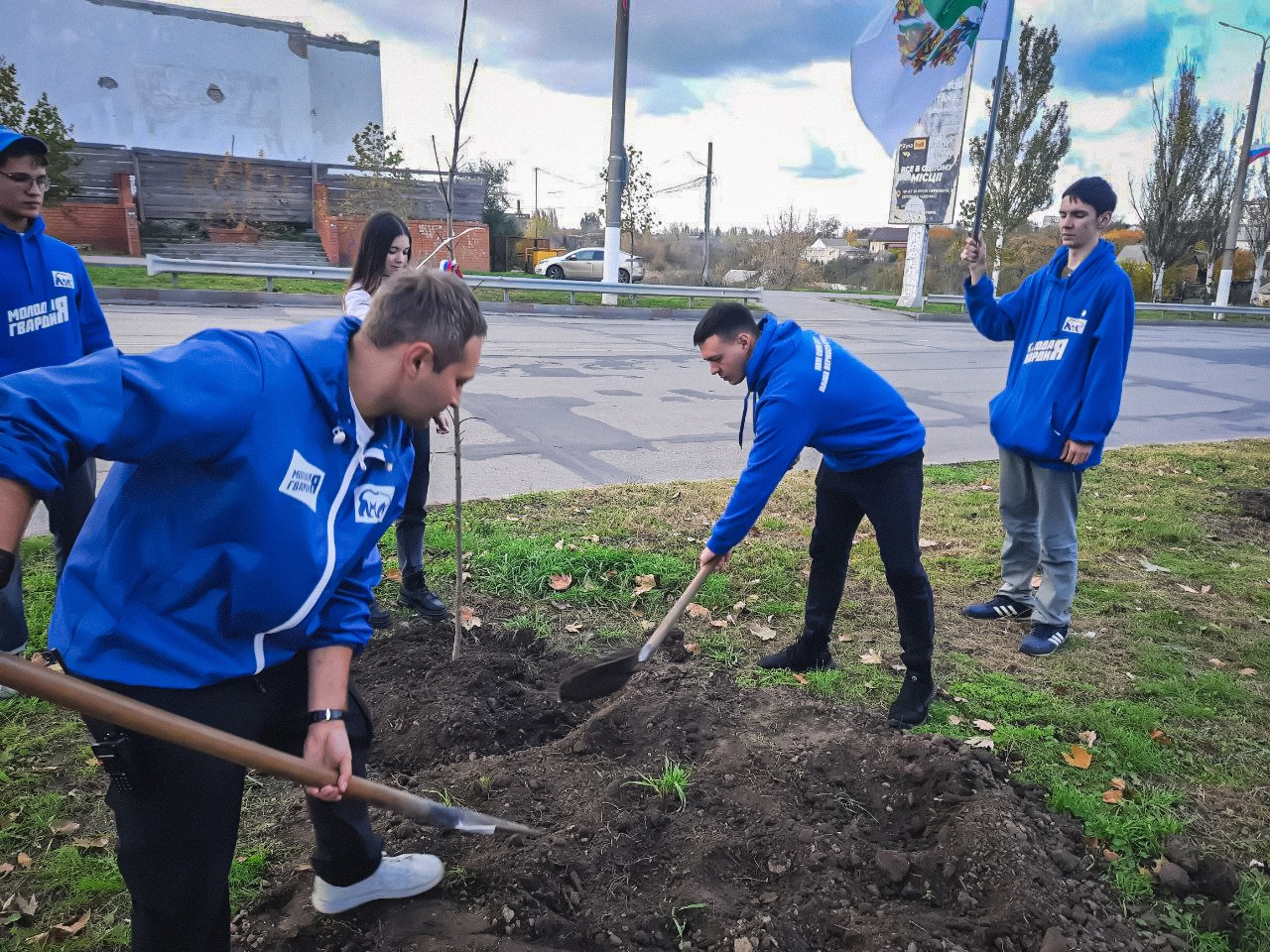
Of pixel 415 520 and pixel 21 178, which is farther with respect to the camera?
pixel 415 520

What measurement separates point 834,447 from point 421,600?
7.46 feet

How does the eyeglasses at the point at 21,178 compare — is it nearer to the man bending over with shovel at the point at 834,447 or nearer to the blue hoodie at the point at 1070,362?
the man bending over with shovel at the point at 834,447

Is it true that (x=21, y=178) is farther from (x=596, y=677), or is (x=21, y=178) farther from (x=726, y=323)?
(x=596, y=677)

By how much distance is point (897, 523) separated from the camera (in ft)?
11.5

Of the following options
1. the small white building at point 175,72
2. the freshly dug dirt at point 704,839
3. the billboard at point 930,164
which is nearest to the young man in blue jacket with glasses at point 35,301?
the freshly dug dirt at point 704,839

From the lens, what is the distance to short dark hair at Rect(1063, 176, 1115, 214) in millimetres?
4117

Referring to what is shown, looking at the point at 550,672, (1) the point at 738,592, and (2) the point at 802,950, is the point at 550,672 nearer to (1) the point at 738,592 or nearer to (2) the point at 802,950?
(1) the point at 738,592

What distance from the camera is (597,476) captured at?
274 inches

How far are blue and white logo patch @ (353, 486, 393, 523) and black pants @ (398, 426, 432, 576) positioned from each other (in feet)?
8.26

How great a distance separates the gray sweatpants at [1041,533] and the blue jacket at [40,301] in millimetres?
4360

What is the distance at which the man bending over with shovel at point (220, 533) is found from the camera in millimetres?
1515

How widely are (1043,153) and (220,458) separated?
119 ft

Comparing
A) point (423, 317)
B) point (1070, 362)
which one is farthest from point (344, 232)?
point (423, 317)

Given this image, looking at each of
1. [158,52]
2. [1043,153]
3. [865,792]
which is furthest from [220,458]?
[158,52]
